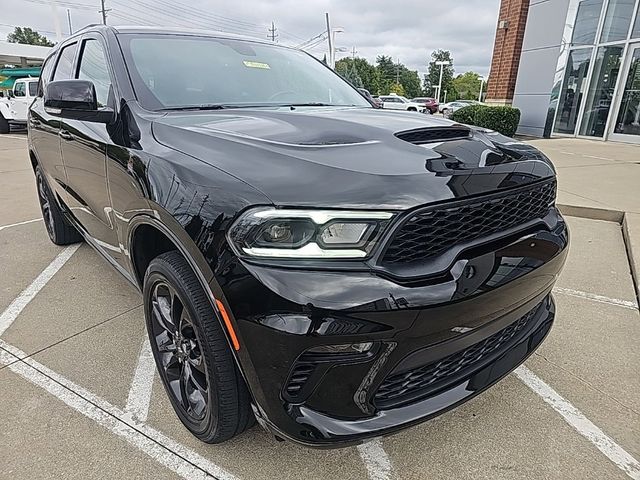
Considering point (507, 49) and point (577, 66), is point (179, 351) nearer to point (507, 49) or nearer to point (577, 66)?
point (577, 66)

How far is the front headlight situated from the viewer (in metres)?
1.38

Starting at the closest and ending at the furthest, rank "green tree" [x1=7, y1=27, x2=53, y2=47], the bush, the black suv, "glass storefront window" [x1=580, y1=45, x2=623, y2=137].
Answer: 1. the black suv
2. "glass storefront window" [x1=580, y1=45, x2=623, y2=137]
3. the bush
4. "green tree" [x1=7, y1=27, x2=53, y2=47]

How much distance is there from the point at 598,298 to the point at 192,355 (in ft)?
9.70

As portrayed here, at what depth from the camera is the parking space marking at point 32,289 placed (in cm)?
296

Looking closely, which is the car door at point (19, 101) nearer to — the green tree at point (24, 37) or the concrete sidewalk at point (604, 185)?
the concrete sidewalk at point (604, 185)

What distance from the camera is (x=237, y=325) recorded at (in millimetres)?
1421

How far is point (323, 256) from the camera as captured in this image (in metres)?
1.38

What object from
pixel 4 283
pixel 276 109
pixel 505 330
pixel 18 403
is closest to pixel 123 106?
pixel 276 109

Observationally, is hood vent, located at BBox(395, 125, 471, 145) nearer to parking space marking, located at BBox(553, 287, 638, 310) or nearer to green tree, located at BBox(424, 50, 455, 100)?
parking space marking, located at BBox(553, 287, 638, 310)

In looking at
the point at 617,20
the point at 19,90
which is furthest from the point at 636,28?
the point at 19,90

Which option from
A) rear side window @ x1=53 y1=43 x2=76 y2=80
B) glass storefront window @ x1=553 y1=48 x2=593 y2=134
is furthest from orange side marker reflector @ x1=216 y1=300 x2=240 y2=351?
glass storefront window @ x1=553 y1=48 x2=593 y2=134

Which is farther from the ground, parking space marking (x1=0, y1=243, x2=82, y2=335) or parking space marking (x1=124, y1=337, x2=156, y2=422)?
parking space marking (x1=124, y1=337, x2=156, y2=422)

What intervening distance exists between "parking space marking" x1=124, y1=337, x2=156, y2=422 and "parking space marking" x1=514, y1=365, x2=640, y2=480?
1901mm

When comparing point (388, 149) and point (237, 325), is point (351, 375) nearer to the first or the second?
point (237, 325)
